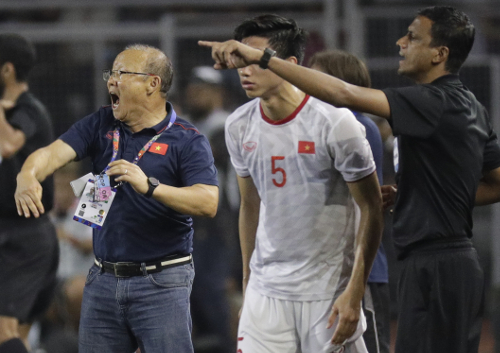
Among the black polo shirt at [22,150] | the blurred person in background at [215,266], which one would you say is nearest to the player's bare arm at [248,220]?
the black polo shirt at [22,150]

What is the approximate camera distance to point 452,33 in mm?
3502

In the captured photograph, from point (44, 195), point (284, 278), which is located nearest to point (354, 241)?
point (284, 278)

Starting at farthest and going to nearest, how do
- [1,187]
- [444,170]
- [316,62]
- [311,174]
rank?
1. [1,187]
2. [316,62]
3. [311,174]
4. [444,170]

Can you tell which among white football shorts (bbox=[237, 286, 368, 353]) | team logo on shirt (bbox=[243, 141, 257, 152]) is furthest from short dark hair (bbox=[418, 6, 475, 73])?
white football shorts (bbox=[237, 286, 368, 353])

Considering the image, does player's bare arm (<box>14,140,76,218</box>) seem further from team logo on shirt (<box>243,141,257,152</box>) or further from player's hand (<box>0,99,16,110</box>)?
player's hand (<box>0,99,16,110</box>)

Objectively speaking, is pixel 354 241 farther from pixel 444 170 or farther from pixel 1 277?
pixel 1 277

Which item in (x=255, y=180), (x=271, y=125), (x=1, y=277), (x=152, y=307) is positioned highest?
(x=271, y=125)

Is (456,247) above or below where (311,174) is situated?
below

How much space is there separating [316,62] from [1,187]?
2.12m

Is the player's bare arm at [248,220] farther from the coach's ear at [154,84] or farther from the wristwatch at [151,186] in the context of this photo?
the wristwatch at [151,186]

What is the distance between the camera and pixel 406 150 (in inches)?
134

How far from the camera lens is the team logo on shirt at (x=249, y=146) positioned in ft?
12.2

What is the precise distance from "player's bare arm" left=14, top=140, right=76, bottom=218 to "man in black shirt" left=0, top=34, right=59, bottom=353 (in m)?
1.31

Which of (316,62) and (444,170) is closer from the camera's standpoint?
(444,170)
